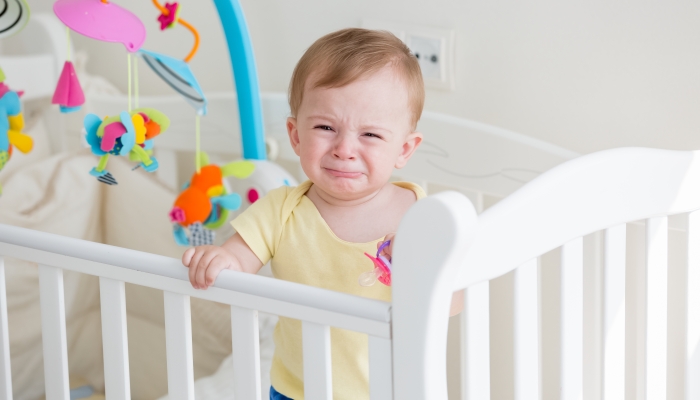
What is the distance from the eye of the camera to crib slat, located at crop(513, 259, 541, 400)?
2.31 feet

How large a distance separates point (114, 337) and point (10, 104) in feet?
1.56

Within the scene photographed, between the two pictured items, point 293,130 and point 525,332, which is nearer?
point 525,332

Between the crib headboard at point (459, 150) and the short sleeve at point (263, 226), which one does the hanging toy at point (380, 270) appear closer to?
the short sleeve at point (263, 226)

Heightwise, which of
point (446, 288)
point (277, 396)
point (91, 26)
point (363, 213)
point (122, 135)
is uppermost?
point (91, 26)

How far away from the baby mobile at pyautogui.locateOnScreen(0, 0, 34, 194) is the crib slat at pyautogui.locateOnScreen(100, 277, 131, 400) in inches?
15.4

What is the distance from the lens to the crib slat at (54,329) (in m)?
0.88

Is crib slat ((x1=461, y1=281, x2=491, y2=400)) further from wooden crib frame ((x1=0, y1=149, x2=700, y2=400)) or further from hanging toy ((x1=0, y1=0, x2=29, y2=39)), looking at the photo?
hanging toy ((x1=0, y1=0, x2=29, y2=39))

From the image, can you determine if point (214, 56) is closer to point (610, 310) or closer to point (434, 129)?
point (434, 129)

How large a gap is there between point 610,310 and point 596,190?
0.45 feet

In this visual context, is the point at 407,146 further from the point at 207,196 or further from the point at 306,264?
the point at 207,196

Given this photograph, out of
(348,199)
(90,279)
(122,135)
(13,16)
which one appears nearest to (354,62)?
(348,199)

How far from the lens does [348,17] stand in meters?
1.57

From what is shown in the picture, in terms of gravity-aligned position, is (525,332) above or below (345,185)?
below

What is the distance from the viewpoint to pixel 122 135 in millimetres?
1101
